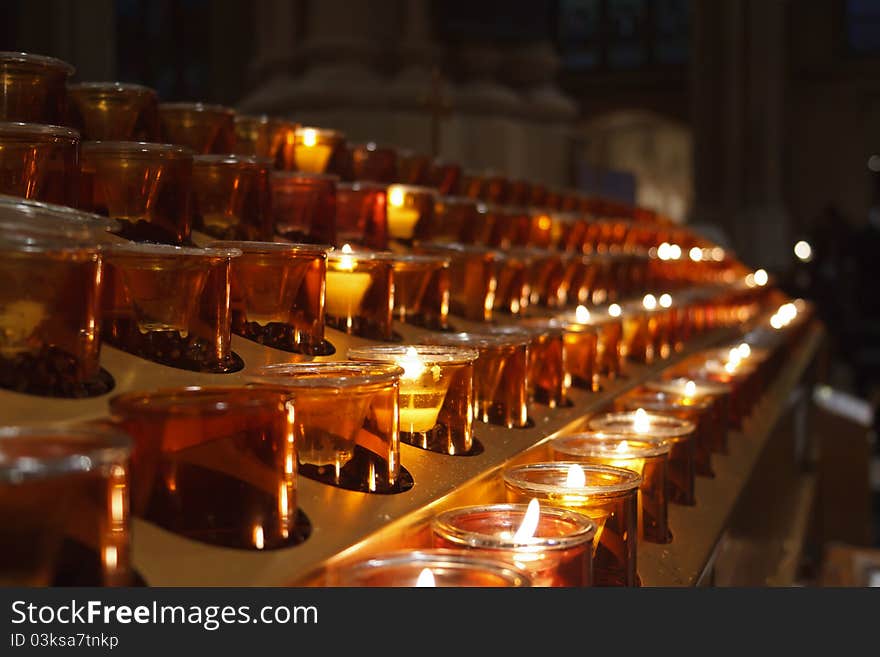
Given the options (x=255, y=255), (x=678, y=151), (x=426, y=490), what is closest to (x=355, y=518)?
(x=426, y=490)

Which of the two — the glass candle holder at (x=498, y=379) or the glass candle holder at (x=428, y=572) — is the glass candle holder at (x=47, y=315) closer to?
the glass candle holder at (x=428, y=572)

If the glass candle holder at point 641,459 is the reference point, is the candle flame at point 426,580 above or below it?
above

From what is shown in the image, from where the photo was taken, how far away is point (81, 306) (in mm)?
791

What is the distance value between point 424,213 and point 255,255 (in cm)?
78

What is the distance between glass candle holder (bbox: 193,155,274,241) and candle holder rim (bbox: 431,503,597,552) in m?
0.56

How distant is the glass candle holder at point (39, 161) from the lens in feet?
3.15

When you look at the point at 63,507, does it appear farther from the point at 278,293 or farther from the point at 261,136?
the point at 261,136

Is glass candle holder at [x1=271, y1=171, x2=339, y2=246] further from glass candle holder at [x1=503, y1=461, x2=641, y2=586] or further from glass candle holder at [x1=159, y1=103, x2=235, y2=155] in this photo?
glass candle holder at [x1=503, y1=461, x2=641, y2=586]

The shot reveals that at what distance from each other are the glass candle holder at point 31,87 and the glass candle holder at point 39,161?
0.16m

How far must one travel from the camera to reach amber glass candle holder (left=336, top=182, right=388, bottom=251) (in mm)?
1599

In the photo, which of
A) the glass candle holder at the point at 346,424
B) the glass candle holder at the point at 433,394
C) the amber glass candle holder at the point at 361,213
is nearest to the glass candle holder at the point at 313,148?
the amber glass candle holder at the point at 361,213

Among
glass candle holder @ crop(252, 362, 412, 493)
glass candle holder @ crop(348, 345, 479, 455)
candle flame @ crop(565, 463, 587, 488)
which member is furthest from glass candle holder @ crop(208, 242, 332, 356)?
candle flame @ crop(565, 463, 587, 488)

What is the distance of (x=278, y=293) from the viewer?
1.09 m

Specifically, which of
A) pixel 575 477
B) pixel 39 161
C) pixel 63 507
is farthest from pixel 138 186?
pixel 63 507
